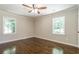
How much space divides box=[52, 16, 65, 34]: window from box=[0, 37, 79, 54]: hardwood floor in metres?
0.25

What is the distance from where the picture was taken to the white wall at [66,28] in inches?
57.4

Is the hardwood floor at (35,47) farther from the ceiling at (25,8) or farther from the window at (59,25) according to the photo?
the ceiling at (25,8)

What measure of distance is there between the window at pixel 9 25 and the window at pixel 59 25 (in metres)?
0.78

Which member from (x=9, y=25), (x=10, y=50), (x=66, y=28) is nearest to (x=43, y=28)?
(x=66, y=28)

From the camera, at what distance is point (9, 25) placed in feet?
4.77

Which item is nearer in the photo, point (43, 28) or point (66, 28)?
point (66, 28)

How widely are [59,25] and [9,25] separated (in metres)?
0.94

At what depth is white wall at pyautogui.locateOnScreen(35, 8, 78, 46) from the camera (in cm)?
146

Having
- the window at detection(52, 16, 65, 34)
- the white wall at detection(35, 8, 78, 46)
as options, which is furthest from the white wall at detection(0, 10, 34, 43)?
the window at detection(52, 16, 65, 34)

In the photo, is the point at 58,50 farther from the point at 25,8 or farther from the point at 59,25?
the point at 25,8

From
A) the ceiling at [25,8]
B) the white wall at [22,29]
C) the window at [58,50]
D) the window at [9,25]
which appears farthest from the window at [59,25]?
the window at [9,25]
